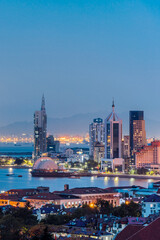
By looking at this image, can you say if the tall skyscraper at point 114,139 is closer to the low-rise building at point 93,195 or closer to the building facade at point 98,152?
the building facade at point 98,152

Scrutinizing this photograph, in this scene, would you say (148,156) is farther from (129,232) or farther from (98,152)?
(129,232)

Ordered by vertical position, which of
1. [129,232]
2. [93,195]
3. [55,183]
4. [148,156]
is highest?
[148,156]

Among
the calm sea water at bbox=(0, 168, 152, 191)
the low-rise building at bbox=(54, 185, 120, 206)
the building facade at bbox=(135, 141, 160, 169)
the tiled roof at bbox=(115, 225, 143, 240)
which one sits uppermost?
the building facade at bbox=(135, 141, 160, 169)

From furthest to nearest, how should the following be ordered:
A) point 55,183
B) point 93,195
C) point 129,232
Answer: point 55,183 < point 93,195 < point 129,232

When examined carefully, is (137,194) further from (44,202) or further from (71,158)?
(71,158)

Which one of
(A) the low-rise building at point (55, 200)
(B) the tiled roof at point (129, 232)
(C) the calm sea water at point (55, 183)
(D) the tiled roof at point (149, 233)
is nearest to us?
(D) the tiled roof at point (149, 233)

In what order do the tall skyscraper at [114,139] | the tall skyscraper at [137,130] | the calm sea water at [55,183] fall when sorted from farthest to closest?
the tall skyscraper at [137,130] → the tall skyscraper at [114,139] → the calm sea water at [55,183]

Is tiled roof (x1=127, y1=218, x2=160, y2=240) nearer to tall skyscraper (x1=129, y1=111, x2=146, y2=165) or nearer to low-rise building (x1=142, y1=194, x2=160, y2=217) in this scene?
low-rise building (x1=142, y1=194, x2=160, y2=217)

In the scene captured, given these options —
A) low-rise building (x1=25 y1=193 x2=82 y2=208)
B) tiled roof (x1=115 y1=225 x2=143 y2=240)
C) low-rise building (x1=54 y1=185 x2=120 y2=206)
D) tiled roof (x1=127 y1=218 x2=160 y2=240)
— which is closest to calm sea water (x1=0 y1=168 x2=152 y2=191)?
low-rise building (x1=54 y1=185 x2=120 y2=206)

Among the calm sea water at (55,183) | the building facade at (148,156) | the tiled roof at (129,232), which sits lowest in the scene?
the tiled roof at (129,232)

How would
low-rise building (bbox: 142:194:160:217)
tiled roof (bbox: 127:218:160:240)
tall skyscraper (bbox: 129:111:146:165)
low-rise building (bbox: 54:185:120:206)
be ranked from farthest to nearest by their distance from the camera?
tall skyscraper (bbox: 129:111:146:165) < low-rise building (bbox: 54:185:120:206) < low-rise building (bbox: 142:194:160:217) < tiled roof (bbox: 127:218:160:240)

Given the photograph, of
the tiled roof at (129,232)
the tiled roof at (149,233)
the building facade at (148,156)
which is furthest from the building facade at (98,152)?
the tiled roof at (149,233)

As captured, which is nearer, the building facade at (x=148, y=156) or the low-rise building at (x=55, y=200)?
the low-rise building at (x=55, y=200)

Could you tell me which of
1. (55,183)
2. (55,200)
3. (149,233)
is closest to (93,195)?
(55,200)
